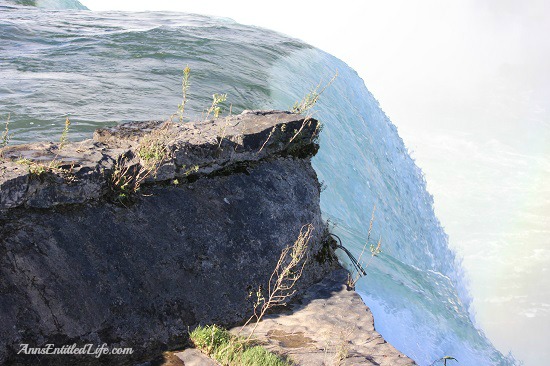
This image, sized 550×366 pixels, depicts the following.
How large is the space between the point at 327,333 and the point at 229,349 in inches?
28.9

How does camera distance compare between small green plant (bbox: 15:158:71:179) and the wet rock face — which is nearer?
the wet rock face

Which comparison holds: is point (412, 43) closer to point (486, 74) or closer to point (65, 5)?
point (486, 74)

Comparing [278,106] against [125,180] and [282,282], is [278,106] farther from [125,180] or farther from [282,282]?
[125,180]

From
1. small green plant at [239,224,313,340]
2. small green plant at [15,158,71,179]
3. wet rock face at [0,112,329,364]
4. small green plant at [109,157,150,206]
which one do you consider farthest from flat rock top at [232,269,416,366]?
small green plant at [15,158,71,179]

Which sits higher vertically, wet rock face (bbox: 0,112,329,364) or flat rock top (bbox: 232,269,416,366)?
wet rock face (bbox: 0,112,329,364)

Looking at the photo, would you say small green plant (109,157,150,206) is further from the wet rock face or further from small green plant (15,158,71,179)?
small green plant (15,158,71,179)

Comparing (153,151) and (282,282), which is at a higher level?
(153,151)

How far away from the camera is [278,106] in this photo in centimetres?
1045

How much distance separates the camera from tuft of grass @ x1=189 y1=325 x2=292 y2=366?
335 cm

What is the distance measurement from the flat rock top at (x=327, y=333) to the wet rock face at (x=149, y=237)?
0.74 feet

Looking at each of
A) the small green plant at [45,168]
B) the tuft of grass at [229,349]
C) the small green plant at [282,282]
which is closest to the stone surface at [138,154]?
the small green plant at [45,168]

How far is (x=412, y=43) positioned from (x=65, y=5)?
2313 inches

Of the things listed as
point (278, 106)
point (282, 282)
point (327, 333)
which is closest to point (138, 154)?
point (282, 282)

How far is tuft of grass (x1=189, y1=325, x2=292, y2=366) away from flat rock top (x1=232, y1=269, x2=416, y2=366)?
0.16 meters
